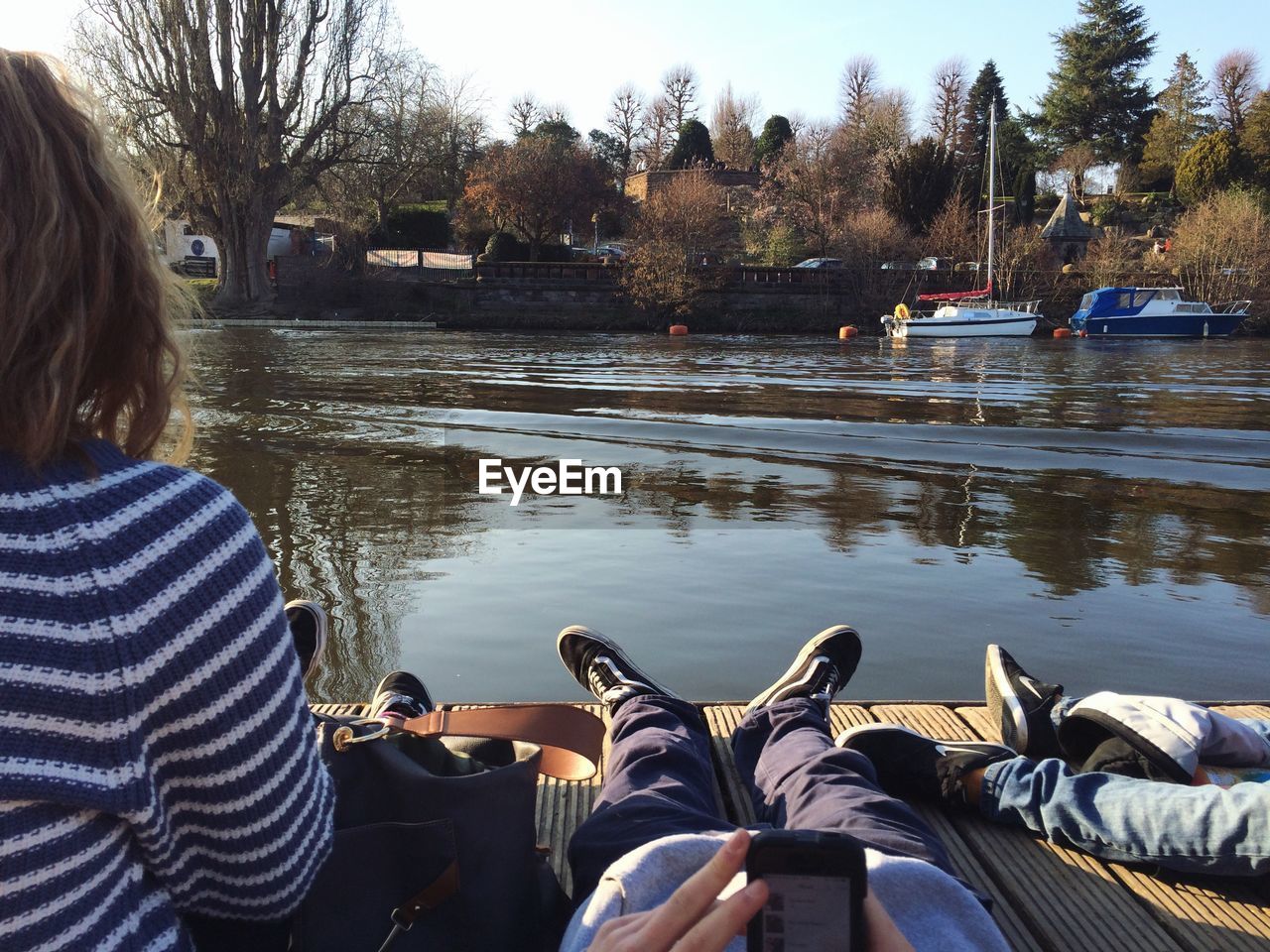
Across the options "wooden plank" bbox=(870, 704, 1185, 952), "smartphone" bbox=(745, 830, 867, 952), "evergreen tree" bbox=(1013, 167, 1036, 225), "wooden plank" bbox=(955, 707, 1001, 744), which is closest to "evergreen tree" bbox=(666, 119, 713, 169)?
"evergreen tree" bbox=(1013, 167, 1036, 225)

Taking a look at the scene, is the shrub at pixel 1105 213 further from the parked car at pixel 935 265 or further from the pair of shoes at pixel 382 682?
the pair of shoes at pixel 382 682

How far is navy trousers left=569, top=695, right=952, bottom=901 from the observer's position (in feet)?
5.97

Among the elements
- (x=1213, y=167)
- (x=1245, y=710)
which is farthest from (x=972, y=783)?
(x=1213, y=167)

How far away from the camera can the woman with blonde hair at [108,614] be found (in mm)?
1092

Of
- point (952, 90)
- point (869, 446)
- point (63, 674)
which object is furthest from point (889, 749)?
point (952, 90)

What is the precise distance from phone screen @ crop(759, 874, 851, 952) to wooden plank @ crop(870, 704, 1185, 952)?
3.26 feet

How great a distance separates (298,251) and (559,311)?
11.8 metres

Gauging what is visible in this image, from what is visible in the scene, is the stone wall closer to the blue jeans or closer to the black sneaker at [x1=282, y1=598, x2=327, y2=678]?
the black sneaker at [x1=282, y1=598, x2=327, y2=678]

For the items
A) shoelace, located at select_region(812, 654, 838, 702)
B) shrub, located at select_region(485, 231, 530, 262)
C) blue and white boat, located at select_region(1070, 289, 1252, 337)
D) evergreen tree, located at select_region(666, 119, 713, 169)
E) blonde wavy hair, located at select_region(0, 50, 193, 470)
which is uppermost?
evergreen tree, located at select_region(666, 119, 713, 169)

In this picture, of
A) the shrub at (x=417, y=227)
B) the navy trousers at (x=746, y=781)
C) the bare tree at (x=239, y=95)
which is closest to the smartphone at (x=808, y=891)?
the navy trousers at (x=746, y=781)

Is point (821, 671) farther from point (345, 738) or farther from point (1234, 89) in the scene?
point (1234, 89)

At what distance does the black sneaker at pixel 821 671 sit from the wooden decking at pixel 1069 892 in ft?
0.87

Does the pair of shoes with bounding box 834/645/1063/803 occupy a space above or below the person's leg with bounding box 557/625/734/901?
below

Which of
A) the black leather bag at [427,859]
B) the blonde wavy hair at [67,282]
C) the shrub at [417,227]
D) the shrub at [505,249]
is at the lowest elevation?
the black leather bag at [427,859]
